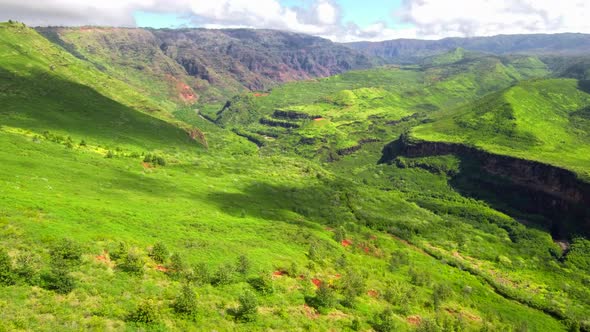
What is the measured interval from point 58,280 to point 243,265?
92.1 feet

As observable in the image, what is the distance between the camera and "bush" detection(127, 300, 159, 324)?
4172 centimetres

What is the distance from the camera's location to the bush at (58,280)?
42281 millimetres

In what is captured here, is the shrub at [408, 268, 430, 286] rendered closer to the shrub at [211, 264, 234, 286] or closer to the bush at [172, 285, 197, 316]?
the shrub at [211, 264, 234, 286]

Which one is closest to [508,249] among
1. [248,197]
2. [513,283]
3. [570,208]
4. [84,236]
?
[513,283]

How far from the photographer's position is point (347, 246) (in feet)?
369

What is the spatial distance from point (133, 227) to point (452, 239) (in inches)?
5312

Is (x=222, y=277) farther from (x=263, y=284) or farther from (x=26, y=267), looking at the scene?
(x=26, y=267)

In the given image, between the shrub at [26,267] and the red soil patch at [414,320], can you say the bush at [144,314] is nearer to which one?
Answer: the shrub at [26,267]

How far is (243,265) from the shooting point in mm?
64438

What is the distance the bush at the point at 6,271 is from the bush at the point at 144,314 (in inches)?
498

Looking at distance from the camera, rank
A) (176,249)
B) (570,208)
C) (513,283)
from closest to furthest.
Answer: (176,249) → (513,283) → (570,208)

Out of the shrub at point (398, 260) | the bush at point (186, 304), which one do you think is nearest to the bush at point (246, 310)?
the bush at point (186, 304)

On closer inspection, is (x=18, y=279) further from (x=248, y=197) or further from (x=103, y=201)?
(x=248, y=197)

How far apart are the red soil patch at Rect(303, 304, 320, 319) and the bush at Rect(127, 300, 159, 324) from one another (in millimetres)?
22461
